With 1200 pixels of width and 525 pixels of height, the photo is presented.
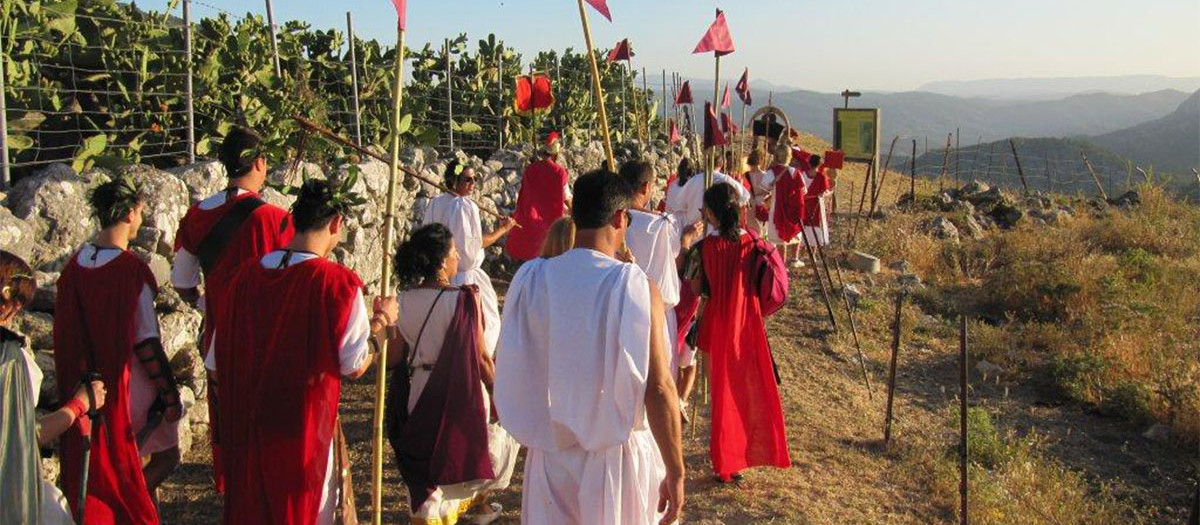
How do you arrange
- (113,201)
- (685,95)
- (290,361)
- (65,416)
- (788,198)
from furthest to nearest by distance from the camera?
(685,95) → (788,198) → (113,201) → (290,361) → (65,416)

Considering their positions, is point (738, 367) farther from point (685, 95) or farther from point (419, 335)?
point (685, 95)

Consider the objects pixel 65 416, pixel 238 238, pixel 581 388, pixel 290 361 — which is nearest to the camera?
pixel 581 388

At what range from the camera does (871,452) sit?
6.51 m

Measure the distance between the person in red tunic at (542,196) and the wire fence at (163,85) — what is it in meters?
1.97

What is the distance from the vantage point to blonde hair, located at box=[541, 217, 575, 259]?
3.75 metres

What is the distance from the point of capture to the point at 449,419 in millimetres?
4406

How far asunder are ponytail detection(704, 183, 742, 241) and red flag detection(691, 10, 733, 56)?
5.17ft

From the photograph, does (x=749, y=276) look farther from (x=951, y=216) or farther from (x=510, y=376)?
(x=951, y=216)

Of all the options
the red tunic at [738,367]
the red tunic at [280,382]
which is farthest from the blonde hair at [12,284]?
the red tunic at [738,367]

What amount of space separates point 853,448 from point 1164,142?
8844cm

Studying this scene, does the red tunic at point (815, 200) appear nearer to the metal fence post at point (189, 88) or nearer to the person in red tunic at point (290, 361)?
the metal fence post at point (189, 88)

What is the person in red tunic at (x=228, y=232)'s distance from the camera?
434cm

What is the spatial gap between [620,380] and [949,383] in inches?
261

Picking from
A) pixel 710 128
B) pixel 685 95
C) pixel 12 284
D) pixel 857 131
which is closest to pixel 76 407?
pixel 12 284
